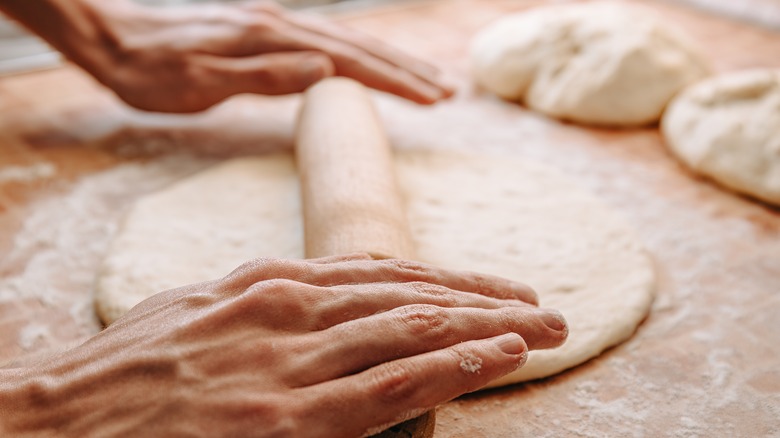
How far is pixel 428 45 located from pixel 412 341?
2.37m

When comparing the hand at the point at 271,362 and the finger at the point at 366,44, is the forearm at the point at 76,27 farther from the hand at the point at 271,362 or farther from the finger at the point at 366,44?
the hand at the point at 271,362

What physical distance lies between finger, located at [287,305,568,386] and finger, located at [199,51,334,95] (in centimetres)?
134

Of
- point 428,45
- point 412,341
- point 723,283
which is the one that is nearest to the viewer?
point 412,341

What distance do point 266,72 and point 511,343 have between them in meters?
1.45

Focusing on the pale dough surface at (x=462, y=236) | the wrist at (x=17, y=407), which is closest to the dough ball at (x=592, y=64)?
the pale dough surface at (x=462, y=236)

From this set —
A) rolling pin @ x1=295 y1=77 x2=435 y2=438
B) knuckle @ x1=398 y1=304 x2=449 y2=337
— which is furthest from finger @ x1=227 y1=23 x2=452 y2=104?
knuckle @ x1=398 y1=304 x2=449 y2=337

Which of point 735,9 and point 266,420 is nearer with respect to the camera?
point 266,420

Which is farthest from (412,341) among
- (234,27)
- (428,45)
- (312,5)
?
(312,5)

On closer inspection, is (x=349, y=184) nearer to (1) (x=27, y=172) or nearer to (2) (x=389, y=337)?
(2) (x=389, y=337)

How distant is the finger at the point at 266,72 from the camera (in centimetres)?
229

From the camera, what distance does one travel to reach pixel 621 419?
55.2 inches

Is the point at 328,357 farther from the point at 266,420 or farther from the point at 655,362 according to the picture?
the point at 655,362

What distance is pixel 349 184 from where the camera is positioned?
1718mm

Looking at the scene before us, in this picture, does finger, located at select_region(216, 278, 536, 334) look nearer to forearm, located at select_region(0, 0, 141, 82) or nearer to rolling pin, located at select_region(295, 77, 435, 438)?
rolling pin, located at select_region(295, 77, 435, 438)
